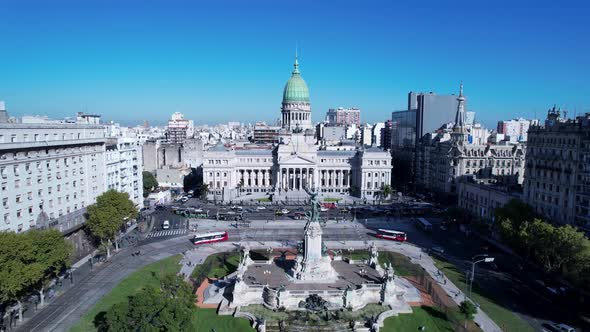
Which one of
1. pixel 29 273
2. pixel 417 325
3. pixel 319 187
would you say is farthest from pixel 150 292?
pixel 319 187

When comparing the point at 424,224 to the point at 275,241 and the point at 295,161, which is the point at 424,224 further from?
the point at 295,161

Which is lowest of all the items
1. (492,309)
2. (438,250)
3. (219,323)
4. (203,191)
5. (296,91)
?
(219,323)

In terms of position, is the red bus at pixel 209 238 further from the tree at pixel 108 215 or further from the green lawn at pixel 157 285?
the tree at pixel 108 215

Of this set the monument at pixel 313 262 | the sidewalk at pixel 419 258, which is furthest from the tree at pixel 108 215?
the monument at pixel 313 262


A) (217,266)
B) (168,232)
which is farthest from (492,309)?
(168,232)

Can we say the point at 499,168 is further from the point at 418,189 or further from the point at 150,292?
the point at 150,292
